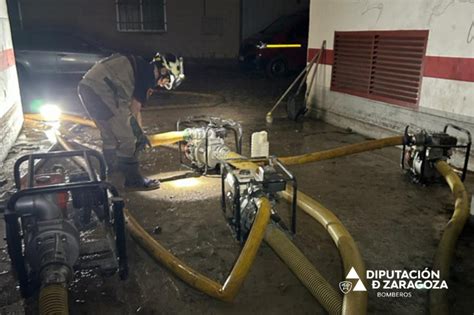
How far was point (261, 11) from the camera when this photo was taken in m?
17.3

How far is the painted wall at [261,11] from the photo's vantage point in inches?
673

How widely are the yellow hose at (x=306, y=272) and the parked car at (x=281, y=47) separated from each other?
11645 millimetres

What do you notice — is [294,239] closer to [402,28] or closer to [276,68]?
[402,28]

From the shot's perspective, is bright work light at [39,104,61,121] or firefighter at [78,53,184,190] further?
bright work light at [39,104,61,121]

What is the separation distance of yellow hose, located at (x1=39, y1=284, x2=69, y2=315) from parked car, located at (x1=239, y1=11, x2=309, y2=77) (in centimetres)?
1241

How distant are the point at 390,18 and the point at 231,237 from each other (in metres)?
4.85

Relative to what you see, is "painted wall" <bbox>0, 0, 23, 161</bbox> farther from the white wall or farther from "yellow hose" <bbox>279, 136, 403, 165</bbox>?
the white wall

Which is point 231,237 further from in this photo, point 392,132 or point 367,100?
point 367,100

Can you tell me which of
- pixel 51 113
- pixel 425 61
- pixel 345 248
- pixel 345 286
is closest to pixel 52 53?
pixel 51 113

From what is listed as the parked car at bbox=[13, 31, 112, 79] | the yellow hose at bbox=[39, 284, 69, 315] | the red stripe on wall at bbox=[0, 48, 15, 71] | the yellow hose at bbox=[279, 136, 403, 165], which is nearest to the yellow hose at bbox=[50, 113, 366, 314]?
the yellow hose at bbox=[39, 284, 69, 315]

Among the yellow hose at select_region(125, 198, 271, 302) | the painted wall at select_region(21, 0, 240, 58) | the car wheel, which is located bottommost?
the yellow hose at select_region(125, 198, 271, 302)

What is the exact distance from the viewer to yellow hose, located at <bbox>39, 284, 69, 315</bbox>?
2126 millimetres

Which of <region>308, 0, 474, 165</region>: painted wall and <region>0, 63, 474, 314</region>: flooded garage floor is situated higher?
<region>308, 0, 474, 165</region>: painted wall

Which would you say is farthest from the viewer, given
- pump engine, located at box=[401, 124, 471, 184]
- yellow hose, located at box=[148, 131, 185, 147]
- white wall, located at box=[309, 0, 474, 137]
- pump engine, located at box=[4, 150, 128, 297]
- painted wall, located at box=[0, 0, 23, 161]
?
painted wall, located at box=[0, 0, 23, 161]
